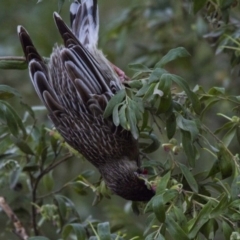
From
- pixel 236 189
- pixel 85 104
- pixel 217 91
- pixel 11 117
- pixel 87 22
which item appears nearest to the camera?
pixel 236 189

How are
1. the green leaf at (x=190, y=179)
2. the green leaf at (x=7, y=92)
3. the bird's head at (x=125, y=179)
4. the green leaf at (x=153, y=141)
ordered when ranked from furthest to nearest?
the bird's head at (x=125, y=179)
the green leaf at (x=153, y=141)
the green leaf at (x=7, y=92)
the green leaf at (x=190, y=179)

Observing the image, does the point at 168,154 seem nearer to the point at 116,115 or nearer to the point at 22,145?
the point at 116,115

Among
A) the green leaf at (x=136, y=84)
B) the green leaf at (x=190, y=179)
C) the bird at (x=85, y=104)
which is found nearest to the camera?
the green leaf at (x=190, y=179)

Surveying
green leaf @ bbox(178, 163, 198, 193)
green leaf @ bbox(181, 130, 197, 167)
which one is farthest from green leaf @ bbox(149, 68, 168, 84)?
green leaf @ bbox(178, 163, 198, 193)

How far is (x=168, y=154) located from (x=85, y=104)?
2.84 ft

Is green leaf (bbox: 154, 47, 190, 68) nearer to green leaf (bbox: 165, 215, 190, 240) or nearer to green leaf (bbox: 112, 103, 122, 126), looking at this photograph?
green leaf (bbox: 112, 103, 122, 126)

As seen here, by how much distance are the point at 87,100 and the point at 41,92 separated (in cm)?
24

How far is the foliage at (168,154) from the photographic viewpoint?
266cm

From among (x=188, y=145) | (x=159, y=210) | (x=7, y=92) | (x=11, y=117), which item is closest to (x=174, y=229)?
(x=159, y=210)

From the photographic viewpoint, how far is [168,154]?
3.04 metres

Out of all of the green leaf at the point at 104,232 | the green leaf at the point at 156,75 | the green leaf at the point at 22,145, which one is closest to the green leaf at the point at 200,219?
the green leaf at the point at 104,232

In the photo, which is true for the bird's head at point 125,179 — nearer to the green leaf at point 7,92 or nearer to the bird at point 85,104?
the bird at point 85,104

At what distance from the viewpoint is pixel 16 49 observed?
578cm

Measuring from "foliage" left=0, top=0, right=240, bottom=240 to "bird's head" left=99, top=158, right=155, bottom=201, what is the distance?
0.10 m
